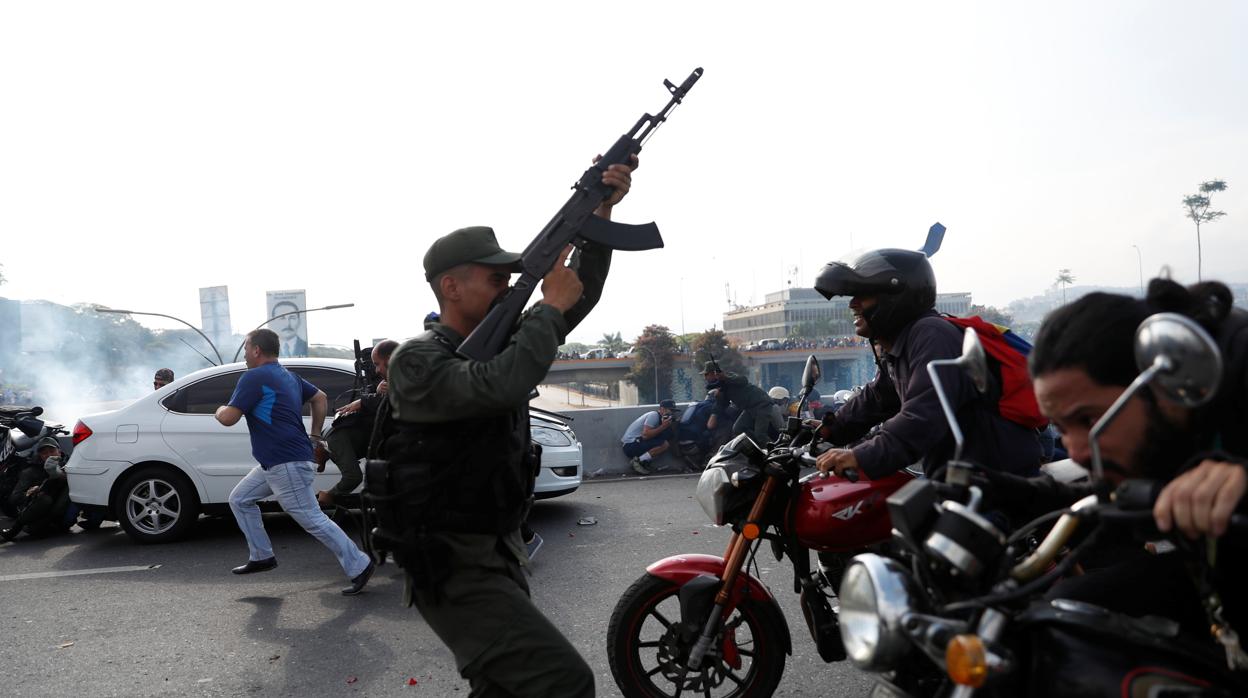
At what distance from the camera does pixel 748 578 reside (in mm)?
3475

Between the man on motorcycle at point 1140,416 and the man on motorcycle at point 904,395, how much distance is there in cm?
94

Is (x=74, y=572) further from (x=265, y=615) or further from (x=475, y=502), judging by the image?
(x=475, y=502)

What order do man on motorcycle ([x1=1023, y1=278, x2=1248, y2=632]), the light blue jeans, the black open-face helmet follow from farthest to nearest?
the light blue jeans, the black open-face helmet, man on motorcycle ([x1=1023, y1=278, x2=1248, y2=632])

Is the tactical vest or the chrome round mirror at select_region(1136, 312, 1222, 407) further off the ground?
the chrome round mirror at select_region(1136, 312, 1222, 407)

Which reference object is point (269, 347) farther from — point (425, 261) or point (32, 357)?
point (32, 357)

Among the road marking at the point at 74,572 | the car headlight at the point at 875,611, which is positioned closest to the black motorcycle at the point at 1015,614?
the car headlight at the point at 875,611

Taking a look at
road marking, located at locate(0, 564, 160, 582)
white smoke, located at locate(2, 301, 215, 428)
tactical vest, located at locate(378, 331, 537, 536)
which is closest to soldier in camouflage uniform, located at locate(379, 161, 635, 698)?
tactical vest, located at locate(378, 331, 537, 536)

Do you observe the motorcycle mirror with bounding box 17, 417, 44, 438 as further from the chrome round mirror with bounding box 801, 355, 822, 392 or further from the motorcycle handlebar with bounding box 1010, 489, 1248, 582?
the motorcycle handlebar with bounding box 1010, 489, 1248, 582

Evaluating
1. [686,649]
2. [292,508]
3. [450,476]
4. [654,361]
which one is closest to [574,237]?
[450,476]

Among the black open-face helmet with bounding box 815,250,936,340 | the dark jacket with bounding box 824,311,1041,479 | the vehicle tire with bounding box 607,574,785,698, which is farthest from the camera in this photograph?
the black open-face helmet with bounding box 815,250,936,340

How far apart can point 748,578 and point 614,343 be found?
11149 centimetres

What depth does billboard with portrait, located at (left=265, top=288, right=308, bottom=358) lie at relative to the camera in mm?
31438

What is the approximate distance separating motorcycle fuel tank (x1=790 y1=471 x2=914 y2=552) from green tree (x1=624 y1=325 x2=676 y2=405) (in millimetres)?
64475

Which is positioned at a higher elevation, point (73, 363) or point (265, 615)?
point (73, 363)
